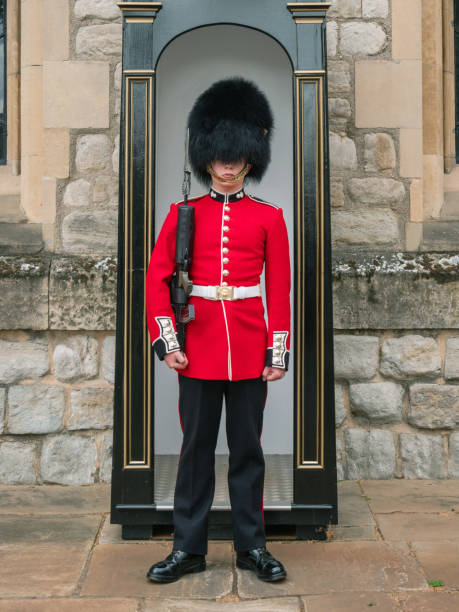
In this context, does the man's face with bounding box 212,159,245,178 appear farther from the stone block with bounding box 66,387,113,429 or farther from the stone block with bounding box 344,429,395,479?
the stone block with bounding box 344,429,395,479

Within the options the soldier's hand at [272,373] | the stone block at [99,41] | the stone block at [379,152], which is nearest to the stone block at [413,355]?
the stone block at [379,152]

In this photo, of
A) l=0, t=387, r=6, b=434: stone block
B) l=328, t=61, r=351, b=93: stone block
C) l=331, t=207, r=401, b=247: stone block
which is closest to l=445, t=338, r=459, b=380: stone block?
l=331, t=207, r=401, b=247: stone block

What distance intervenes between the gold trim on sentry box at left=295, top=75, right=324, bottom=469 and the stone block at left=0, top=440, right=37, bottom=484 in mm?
1458

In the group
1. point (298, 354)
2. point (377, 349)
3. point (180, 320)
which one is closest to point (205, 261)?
point (180, 320)

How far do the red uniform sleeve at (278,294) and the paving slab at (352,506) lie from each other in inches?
35.9

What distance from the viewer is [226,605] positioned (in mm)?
2348

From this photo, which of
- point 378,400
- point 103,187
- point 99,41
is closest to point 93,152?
point 103,187

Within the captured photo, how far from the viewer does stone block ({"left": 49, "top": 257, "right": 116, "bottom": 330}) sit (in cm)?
357

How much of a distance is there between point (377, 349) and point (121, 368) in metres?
1.38

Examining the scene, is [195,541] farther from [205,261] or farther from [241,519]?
A: [205,261]

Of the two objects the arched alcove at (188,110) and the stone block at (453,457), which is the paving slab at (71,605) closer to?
the arched alcove at (188,110)

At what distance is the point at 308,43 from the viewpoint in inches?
110

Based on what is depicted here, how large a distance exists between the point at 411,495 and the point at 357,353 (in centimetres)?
69

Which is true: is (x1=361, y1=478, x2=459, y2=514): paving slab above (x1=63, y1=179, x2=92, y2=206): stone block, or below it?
below
